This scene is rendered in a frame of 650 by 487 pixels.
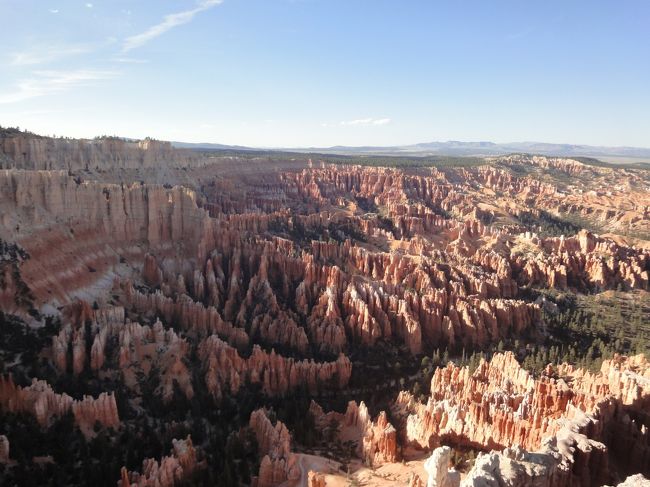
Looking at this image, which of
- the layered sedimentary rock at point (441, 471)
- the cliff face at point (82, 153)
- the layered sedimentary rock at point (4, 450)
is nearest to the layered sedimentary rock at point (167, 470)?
the layered sedimentary rock at point (4, 450)

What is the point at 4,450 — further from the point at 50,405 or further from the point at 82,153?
the point at 82,153

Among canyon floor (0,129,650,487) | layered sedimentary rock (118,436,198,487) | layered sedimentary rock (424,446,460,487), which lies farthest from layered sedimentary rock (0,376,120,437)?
layered sedimentary rock (424,446,460,487)

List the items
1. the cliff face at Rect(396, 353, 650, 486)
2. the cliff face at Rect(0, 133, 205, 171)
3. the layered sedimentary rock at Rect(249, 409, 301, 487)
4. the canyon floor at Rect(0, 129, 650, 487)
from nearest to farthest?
the cliff face at Rect(396, 353, 650, 486) → the canyon floor at Rect(0, 129, 650, 487) → the layered sedimentary rock at Rect(249, 409, 301, 487) → the cliff face at Rect(0, 133, 205, 171)

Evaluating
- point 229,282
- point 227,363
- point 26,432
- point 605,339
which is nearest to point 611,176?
point 605,339

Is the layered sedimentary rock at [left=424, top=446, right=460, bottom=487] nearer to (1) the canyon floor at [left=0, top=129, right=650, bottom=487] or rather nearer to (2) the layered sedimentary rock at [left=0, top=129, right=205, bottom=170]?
(1) the canyon floor at [left=0, top=129, right=650, bottom=487]

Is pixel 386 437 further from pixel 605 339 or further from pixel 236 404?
pixel 605 339

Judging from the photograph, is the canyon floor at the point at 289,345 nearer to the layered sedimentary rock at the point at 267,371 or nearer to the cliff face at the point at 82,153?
the layered sedimentary rock at the point at 267,371

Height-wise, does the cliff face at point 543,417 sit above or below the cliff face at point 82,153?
below
